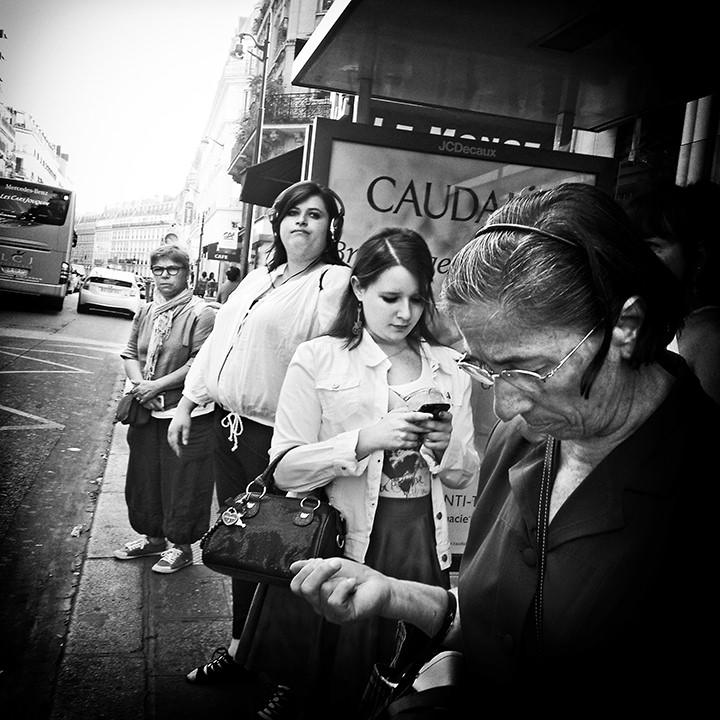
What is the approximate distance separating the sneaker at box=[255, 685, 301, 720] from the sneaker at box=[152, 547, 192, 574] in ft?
5.37

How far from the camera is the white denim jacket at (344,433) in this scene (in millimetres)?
2279

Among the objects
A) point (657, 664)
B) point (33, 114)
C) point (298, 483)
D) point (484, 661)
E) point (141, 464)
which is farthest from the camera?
point (141, 464)

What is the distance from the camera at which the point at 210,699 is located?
9.59ft

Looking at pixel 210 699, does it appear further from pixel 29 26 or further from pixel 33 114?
pixel 29 26

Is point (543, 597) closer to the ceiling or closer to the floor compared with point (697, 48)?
closer to the floor

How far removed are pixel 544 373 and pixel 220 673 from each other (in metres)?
2.36

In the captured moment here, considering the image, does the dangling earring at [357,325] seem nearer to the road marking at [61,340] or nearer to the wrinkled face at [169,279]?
the wrinkled face at [169,279]

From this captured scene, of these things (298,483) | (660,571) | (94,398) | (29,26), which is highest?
(29,26)

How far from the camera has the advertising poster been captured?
3.12 m

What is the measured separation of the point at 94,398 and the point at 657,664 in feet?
30.6

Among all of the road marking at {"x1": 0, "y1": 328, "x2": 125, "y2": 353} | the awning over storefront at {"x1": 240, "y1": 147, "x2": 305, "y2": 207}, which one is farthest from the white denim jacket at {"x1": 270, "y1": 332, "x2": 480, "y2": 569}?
the road marking at {"x1": 0, "y1": 328, "x2": 125, "y2": 353}

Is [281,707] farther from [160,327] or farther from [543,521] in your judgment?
[160,327]

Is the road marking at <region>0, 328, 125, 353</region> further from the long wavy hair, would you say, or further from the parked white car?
the long wavy hair

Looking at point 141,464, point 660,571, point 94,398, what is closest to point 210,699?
point 141,464
